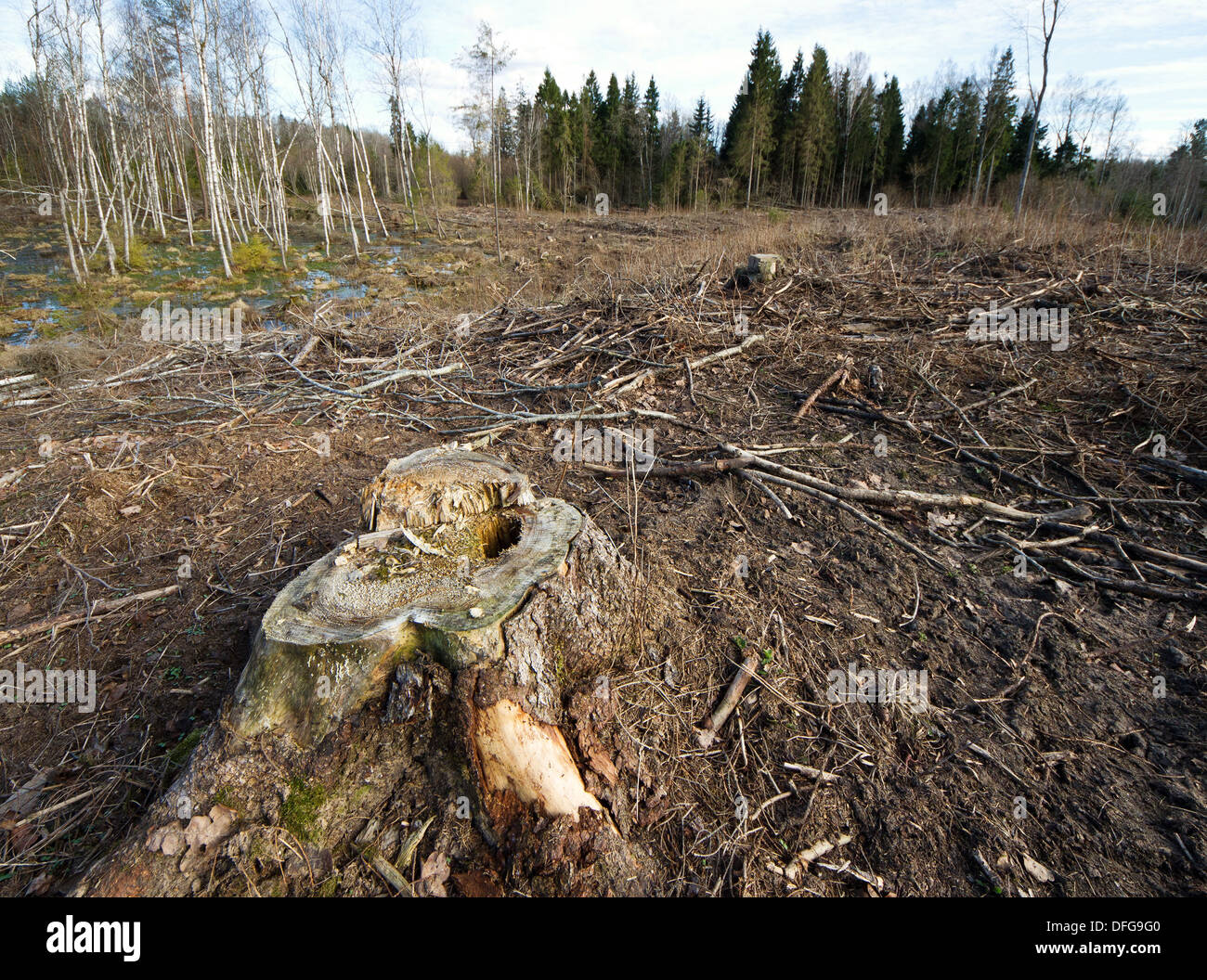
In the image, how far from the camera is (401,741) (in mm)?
1976

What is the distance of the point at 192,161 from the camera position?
126ft

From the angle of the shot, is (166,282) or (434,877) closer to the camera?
(434,877)

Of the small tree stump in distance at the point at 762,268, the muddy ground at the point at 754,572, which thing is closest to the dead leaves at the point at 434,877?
the muddy ground at the point at 754,572

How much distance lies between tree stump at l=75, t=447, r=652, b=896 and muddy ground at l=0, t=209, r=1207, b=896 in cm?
6

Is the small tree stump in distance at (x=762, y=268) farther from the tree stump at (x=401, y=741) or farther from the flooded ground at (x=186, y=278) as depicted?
the flooded ground at (x=186, y=278)

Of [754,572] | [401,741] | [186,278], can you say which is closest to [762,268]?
[754,572]

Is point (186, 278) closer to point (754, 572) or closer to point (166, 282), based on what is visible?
point (166, 282)

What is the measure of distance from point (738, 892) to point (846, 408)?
4567 millimetres

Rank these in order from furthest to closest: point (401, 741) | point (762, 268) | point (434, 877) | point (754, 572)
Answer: point (762, 268), point (754, 572), point (401, 741), point (434, 877)

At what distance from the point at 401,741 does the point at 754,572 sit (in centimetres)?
220

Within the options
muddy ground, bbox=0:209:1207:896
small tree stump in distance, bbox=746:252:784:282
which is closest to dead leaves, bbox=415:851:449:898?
muddy ground, bbox=0:209:1207:896

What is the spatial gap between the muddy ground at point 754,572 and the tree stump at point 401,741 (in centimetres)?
6
